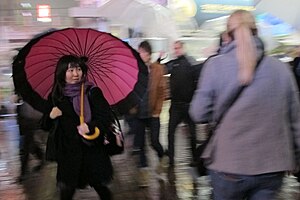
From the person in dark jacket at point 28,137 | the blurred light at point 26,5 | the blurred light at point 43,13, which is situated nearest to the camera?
the person in dark jacket at point 28,137

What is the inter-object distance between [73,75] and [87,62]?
1.70 ft

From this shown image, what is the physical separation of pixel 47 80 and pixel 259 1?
5323 mm

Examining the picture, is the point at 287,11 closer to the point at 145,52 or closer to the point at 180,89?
the point at 180,89

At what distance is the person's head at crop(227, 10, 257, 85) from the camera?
221 cm

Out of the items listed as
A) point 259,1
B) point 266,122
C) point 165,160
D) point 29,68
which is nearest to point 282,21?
point 259,1

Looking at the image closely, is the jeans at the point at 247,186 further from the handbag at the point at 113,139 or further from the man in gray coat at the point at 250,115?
the handbag at the point at 113,139

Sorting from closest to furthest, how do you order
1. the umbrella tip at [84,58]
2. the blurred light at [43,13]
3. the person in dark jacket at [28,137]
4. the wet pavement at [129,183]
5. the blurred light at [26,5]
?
the umbrella tip at [84,58], the wet pavement at [129,183], the person in dark jacket at [28,137], the blurred light at [43,13], the blurred light at [26,5]

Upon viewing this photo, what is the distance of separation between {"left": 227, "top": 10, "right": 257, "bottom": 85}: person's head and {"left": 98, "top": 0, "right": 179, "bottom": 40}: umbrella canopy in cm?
422

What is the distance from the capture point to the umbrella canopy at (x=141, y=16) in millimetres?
6480

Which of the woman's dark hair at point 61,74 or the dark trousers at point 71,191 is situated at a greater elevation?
the woman's dark hair at point 61,74

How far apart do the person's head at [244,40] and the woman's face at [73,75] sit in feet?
3.93

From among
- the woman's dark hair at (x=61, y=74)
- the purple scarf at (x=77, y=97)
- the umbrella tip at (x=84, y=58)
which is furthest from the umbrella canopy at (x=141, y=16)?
the purple scarf at (x=77, y=97)

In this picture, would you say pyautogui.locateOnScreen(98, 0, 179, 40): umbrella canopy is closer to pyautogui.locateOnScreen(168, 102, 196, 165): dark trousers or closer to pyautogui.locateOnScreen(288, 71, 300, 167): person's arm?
pyautogui.locateOnScreen(168, 102, 196, 165): dark trousers

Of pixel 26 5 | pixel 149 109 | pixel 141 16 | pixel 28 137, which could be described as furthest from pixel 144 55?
pixel 26 5
